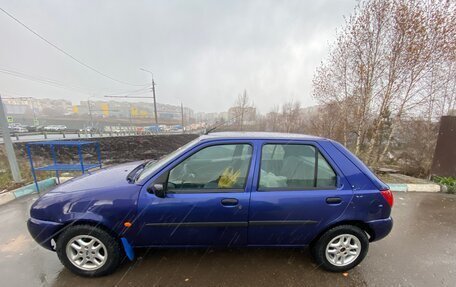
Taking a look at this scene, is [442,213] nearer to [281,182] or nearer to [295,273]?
[295,273]

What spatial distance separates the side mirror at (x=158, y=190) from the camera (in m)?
2.11

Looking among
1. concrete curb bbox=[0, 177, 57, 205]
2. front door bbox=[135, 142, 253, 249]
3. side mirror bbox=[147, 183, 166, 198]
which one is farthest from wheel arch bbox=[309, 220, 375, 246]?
concrete curb bbox=[0, 177, 57, 205]

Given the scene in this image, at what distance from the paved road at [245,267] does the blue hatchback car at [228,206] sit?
0.68 feet

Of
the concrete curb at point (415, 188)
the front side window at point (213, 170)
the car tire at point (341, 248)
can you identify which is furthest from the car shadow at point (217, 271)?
the concrete curb at point (415, 188)

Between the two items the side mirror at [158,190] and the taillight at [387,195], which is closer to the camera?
the side mirror at [158,190]

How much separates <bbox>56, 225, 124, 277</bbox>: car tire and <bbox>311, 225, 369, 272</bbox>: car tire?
233cm

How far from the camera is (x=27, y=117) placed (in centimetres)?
4719

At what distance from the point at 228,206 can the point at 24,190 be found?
17.8ft

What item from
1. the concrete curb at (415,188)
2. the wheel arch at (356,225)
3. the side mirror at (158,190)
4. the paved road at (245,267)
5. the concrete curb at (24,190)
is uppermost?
the side mirror at (158,190)

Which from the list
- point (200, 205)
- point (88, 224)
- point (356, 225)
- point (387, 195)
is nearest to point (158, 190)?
point (200, 205)

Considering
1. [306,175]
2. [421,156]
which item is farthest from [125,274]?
[421,156]

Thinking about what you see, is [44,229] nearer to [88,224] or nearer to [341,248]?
[88,224]

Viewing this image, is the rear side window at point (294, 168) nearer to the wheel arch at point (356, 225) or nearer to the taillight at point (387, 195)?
the wheel arch at point (356, 225)

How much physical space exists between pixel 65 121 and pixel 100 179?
68.2 metres
